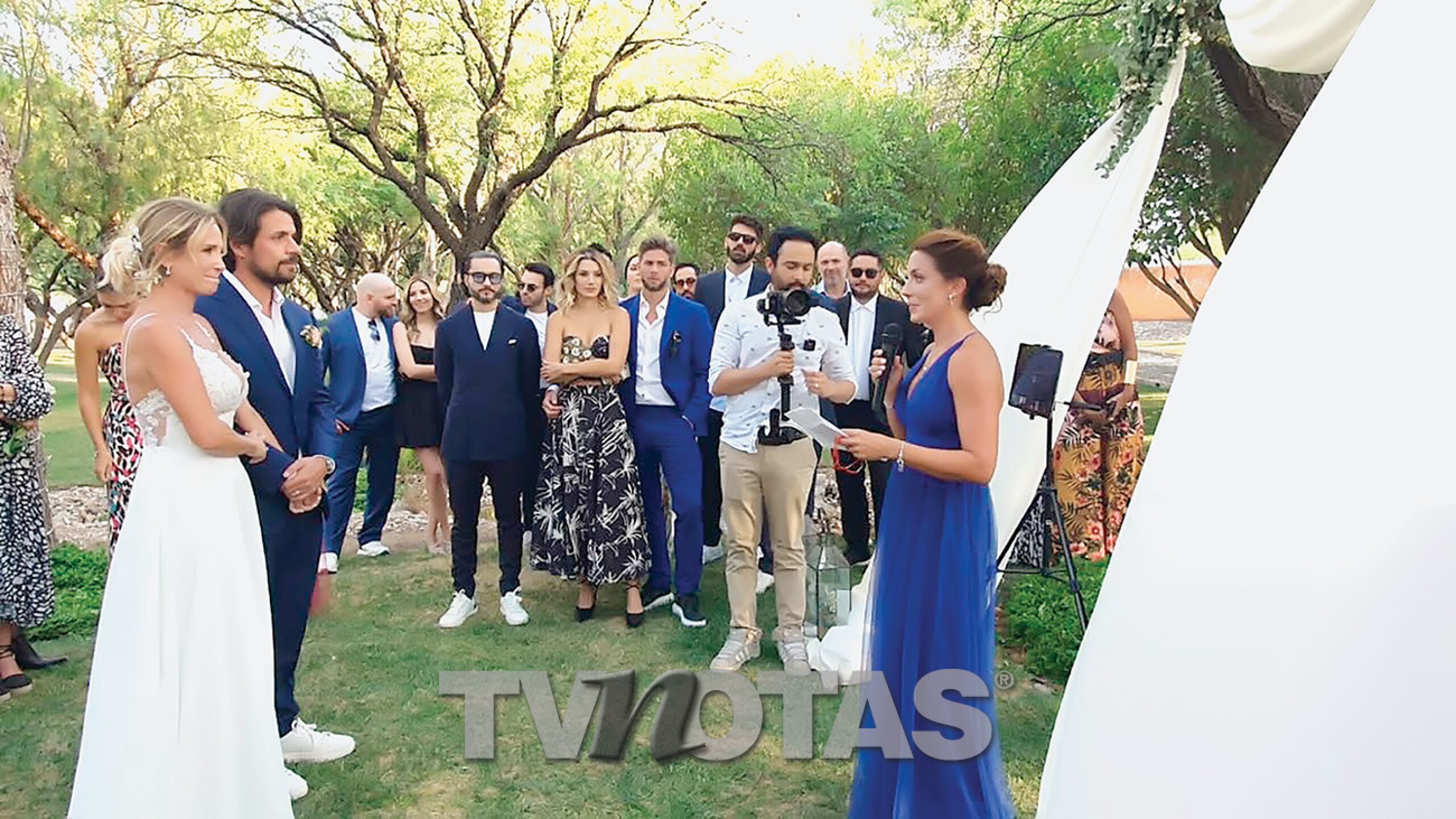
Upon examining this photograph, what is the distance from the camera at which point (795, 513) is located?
177 inches

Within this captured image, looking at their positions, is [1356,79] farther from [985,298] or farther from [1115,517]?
[1115,517]

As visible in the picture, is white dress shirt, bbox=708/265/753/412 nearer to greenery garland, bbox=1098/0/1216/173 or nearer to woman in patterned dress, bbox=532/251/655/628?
woman in patterned dress, bbox=532/251/655/628

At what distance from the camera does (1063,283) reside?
4.84m

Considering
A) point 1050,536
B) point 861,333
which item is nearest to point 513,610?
point 861,333

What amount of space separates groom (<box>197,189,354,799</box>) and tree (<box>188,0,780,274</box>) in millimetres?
11661

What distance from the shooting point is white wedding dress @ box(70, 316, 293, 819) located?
2.65 metres

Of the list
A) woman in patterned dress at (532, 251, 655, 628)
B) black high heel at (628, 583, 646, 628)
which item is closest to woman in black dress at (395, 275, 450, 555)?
woman in patterned dress at (532, 251, 655, 628)

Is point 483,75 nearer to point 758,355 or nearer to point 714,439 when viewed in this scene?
point 714,439

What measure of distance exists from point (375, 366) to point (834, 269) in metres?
3.23

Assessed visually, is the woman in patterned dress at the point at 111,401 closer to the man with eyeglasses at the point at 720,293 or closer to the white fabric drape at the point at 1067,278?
the man with eyeglasses at the point at 720,293

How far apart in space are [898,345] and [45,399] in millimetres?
3782

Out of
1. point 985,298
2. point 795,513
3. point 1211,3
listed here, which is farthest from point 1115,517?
point 985,298

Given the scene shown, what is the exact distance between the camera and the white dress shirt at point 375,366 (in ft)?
21.9

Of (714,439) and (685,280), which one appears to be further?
(685,280)
